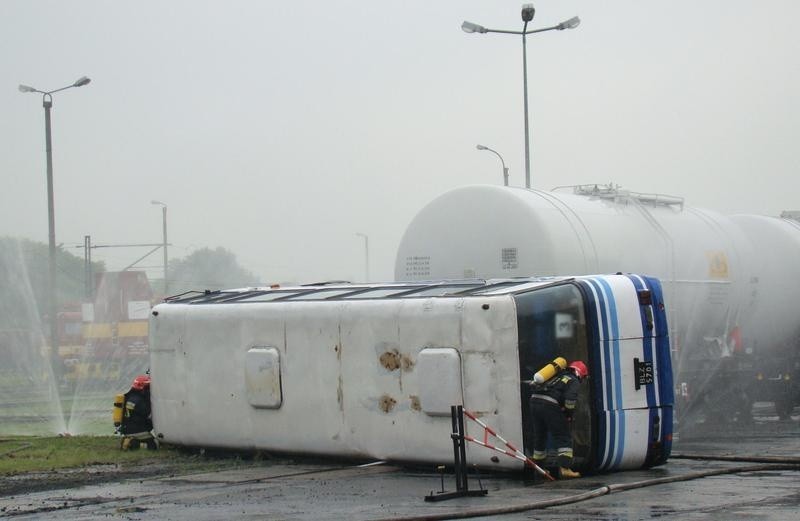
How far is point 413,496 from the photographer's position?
11062 millimetres

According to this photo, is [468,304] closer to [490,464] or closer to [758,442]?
[490,464]

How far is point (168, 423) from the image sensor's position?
15.5m

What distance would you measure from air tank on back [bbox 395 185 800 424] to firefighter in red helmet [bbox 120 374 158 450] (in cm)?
468

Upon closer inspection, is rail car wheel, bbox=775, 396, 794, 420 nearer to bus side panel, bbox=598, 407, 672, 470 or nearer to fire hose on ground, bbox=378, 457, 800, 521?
fire hose on ground, bbox=378, 457, 800, 521

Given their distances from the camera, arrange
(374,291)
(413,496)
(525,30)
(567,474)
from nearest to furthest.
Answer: (413,496)
(567,474)
(374,291)
(525,30)

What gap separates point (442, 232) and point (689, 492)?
27.4 ft

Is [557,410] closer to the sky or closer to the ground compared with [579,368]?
closer to the ground

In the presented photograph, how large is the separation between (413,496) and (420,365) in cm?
190

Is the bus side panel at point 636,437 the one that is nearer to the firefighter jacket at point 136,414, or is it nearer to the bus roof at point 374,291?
the bus roof at point 374,291

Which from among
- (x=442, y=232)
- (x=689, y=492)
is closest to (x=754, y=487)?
(x=689, y=492)

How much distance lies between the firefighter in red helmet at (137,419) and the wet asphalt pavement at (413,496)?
8.58 ft

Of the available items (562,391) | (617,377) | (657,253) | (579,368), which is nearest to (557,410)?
(562,391)

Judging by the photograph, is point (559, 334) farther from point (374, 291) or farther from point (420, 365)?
point (374, 291)

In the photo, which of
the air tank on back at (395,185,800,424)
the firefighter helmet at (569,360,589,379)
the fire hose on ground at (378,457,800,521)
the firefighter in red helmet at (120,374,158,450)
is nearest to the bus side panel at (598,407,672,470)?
the firefighter helmet at (569,360,589,379)
